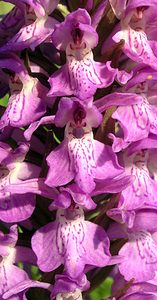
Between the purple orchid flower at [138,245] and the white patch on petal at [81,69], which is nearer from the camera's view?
the white patch on petal at [81,69]


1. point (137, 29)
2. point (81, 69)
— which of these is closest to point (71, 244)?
point (81, 69)

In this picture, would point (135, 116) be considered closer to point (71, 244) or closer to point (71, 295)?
point (71, 244)

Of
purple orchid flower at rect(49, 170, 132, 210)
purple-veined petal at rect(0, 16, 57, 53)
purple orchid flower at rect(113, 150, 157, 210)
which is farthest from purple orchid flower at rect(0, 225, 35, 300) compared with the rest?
purple-veined petal at rect(0, 16, 57, 53)

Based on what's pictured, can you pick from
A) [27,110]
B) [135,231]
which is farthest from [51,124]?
[135,231]

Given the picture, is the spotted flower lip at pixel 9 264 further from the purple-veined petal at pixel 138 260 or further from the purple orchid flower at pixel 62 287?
the purple-veined petal at pixel 138 260

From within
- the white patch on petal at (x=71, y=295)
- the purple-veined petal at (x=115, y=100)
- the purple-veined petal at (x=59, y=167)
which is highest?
the purple-veined petal at (x=115, y=100)

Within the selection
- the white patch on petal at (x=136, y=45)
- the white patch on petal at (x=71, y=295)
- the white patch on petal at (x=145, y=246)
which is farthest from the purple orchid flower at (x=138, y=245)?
the white patch on petal at (x=136, y=45)

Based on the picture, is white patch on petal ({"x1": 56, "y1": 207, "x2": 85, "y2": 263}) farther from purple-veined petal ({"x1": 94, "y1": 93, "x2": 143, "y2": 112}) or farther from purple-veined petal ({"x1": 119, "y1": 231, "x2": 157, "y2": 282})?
purple-veined petal ({"x1": 94, "y1": 93, "x2": 143, "y2": 112})
